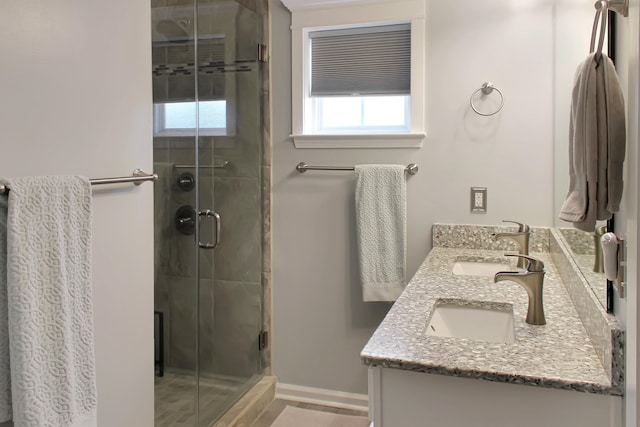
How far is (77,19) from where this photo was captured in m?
1.41

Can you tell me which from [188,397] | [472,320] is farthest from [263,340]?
[472,320]

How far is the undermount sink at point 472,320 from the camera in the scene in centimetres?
163

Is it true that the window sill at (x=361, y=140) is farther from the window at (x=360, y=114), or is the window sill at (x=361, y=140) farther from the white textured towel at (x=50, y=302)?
the white textured towel at (x=50, y=302)

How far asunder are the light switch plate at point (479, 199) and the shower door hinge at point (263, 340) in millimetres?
1255

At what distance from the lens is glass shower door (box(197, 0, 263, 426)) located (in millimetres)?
2320

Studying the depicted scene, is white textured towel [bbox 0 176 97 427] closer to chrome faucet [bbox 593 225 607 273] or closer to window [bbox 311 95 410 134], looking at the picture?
chrome faucet [bbox 593 225 607 273]

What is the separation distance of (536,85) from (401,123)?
644 millimetres

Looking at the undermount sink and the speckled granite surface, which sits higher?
the speckled granite surface

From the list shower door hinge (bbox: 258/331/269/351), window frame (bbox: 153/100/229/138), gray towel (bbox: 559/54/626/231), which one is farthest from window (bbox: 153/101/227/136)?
gray towel (bbox: 559/54/626/231)

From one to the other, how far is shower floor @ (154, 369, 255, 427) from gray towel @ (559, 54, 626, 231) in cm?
161

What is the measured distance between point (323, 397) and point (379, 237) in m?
0.92

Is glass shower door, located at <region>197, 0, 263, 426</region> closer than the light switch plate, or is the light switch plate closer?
glass shower door, located at <region>197, 0, 263, 426</region>

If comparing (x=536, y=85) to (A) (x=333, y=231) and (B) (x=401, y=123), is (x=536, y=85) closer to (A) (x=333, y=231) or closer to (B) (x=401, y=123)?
(B) (x=401, y=123)

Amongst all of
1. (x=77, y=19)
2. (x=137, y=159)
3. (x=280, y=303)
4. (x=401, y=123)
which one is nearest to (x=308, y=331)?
(x=280, y=303)
